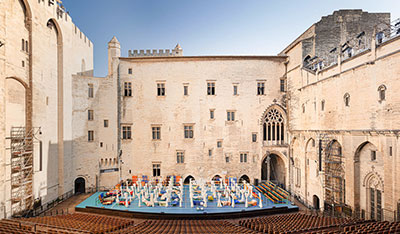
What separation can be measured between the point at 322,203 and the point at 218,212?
29.1 feet

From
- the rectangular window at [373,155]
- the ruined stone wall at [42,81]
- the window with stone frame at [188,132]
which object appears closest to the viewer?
the rectangular window at [373,155]

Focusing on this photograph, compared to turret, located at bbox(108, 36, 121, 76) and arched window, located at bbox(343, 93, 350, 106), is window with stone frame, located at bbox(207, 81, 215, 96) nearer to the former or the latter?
turret, located at bbox(108, 36, 121, 76)

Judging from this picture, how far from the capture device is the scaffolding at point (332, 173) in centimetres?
1723

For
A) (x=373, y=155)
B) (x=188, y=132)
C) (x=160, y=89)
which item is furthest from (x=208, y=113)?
(x=373, y=155)

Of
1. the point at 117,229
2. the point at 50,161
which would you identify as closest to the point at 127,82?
the point at 50,161

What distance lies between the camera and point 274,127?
26250mm

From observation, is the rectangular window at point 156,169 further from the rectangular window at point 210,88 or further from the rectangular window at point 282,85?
the rectangular window at point 282,85

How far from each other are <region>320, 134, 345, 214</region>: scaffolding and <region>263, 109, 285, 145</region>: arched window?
24.7 feet

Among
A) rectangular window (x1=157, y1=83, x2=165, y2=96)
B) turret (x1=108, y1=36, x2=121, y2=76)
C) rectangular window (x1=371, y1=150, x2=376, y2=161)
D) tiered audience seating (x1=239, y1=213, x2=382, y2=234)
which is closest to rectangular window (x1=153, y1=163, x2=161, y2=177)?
rectangular window (x1=157, y1=83, x2=165, y2=96)

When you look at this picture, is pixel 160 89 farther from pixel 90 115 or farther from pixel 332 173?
pixel 332 173

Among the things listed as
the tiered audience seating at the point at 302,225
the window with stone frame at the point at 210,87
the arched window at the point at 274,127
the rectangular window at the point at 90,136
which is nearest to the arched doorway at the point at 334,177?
the tiered audience seating at the point at 302,225

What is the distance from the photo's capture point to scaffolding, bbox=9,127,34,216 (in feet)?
53.2

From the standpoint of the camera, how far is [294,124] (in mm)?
24453

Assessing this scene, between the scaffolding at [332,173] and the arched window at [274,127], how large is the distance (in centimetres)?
753
